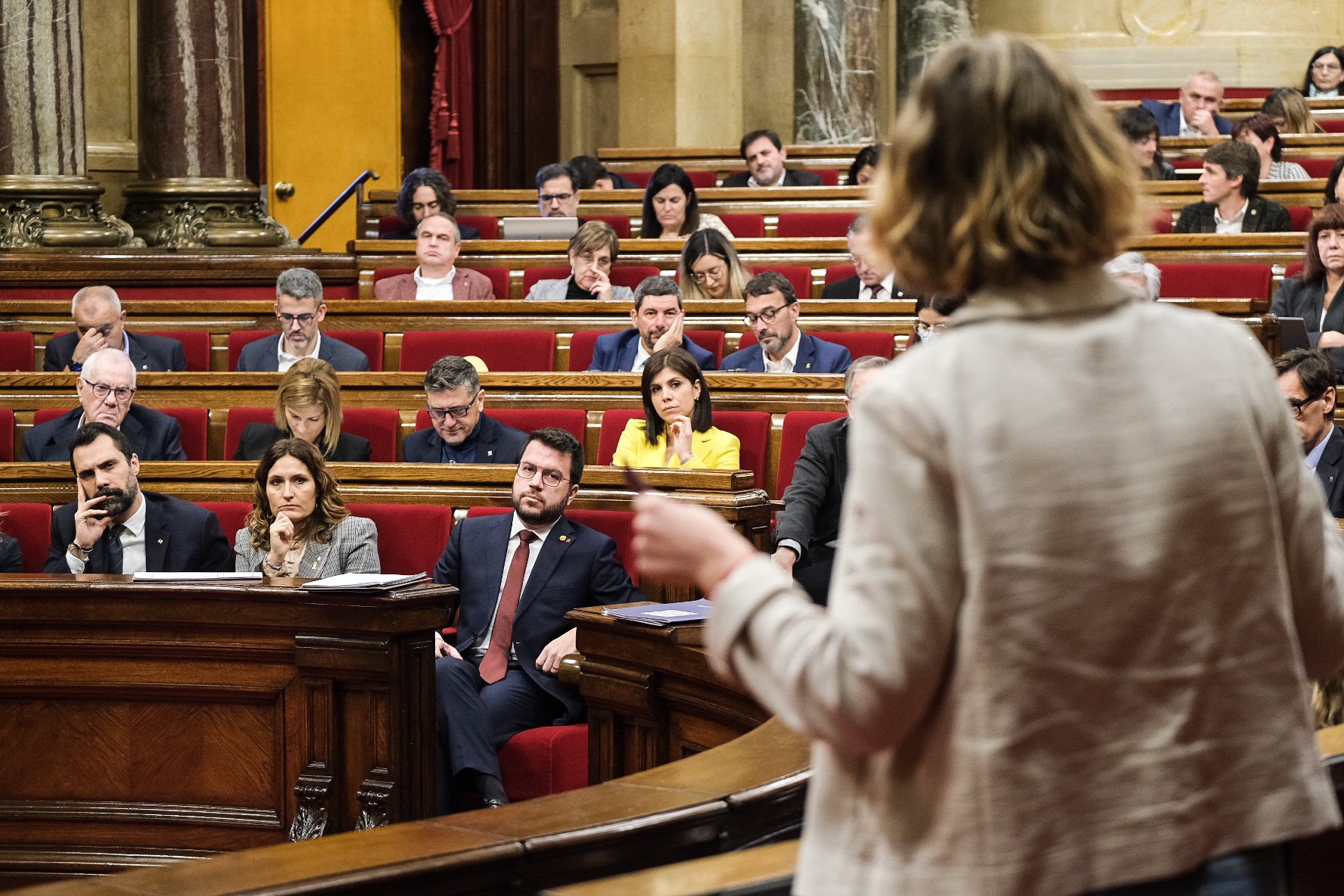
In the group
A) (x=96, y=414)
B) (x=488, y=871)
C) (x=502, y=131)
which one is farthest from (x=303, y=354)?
(x=502, y=131)

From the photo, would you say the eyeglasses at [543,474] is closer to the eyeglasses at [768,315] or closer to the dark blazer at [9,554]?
the dark blazer at [9,554]

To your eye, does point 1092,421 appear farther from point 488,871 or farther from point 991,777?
point 488,871

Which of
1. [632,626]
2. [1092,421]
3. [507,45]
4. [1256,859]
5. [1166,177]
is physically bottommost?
[632,626]

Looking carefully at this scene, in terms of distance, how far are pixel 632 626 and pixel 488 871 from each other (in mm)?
1346

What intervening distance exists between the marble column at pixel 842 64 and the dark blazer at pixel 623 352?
547 cm

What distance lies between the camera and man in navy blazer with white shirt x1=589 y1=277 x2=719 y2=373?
5539 millimetres

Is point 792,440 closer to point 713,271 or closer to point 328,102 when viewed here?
point 713,271

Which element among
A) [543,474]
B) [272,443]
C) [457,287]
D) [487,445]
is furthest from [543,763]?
[457,287]

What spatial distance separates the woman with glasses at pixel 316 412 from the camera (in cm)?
489

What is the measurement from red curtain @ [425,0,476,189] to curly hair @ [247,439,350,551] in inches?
308

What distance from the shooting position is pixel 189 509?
415cm

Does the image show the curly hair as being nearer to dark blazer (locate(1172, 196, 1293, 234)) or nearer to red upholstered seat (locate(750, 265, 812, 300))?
red upholstered seat (locate(750, 265, 812, 300))

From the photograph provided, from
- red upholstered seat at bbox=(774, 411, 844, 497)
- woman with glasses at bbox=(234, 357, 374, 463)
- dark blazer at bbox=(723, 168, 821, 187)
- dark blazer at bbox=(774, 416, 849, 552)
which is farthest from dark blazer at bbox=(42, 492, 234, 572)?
dark blazer at bbox=(723, 168, 821, 187)

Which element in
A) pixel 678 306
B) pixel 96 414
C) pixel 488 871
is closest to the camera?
pixel 488 871
